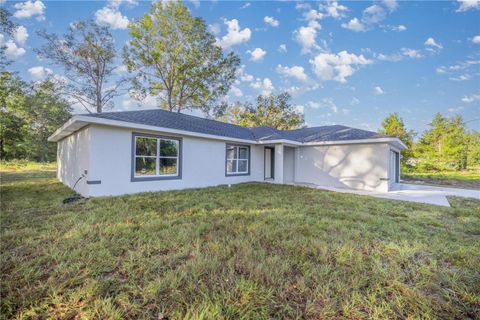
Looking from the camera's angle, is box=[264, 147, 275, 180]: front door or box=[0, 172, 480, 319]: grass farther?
box=[264, 147, 275, 180]: front door

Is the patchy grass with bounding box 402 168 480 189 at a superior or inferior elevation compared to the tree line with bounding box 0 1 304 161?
inferior

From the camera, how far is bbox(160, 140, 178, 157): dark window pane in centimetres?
819

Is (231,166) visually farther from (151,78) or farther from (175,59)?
(151,78)

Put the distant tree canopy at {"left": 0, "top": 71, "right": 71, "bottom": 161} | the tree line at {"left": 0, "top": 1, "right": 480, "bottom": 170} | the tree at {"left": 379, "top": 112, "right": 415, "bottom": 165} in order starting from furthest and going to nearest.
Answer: the tree line at {"left": 0, "top": 1, "right": 480, "bottom": 170}
the tree at {"left": 379, "top": 112, "right": 415, "bottom": 165}
the distant tree canopy at {"left": 0, "top": 71, "right": 71, "bottom": 161}

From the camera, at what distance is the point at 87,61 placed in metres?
18.8

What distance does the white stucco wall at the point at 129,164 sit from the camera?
6500mm

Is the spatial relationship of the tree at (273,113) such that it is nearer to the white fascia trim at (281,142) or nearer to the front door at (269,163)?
the front door at (269,163)

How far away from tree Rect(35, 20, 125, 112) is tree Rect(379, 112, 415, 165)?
79.4 ft

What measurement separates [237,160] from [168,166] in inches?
162

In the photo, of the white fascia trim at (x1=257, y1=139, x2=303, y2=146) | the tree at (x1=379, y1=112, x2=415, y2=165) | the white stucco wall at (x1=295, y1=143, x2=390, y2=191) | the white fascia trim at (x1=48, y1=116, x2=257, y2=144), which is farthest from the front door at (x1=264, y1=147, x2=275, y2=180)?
the tree at (x1=379, y1=112, x2=415, y2=165)

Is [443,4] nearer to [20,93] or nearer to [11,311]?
[11,311]

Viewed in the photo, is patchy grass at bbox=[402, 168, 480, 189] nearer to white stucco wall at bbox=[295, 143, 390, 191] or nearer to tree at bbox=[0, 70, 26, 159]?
white stucco wall at bbox=[295, 143, 390, 191]

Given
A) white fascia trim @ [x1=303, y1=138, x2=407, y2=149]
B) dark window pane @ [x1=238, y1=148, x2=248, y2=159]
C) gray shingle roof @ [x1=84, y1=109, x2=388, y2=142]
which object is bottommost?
dark window pane @ [x1=238, y1=148, x2=248, y2=159]

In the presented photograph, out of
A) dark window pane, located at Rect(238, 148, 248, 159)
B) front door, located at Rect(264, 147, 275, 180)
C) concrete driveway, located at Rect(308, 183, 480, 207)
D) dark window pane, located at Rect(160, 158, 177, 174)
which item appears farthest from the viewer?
front door, located at Rect(264, 147, 275, 180)
